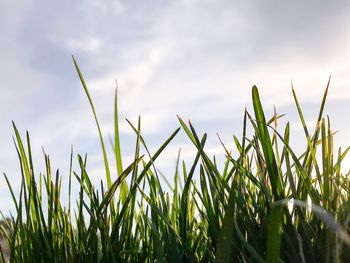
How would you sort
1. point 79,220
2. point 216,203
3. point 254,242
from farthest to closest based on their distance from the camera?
point 79,220
point 216,203
point 254,242

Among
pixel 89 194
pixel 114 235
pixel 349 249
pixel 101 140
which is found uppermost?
→ pixel 101 140

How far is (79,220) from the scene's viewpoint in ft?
3.68

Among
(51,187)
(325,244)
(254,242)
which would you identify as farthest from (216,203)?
(51,187)

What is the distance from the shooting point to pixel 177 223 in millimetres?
1176

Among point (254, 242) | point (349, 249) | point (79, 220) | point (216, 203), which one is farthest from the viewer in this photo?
point (79, 220)

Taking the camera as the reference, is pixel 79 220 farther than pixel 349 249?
Yes

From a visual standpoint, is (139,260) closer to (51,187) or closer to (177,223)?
(177,223)

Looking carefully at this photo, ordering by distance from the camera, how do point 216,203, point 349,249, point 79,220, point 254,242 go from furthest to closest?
1. point 79,220
2. point 216,203
3. point 254,242
4. point 349,249

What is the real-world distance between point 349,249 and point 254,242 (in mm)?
175

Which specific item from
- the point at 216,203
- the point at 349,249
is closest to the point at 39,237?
the point at 216,203

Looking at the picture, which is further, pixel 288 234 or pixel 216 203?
pixel 216 203

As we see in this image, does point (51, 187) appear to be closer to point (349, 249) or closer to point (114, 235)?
point (114, 235)

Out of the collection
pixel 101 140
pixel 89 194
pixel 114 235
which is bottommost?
pixel 114 235

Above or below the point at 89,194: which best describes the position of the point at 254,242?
below
